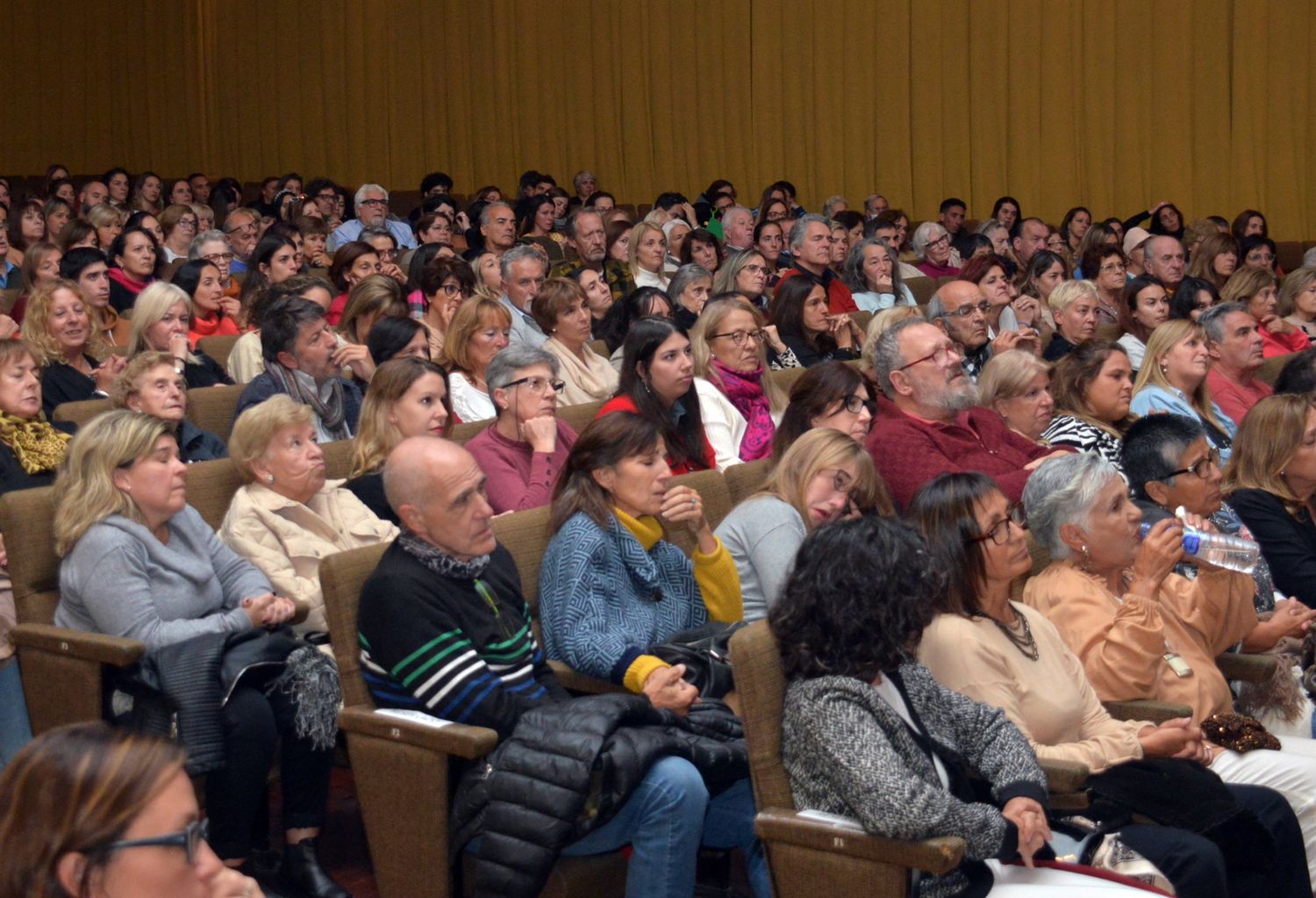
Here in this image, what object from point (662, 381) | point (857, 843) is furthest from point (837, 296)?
point (857, 843)

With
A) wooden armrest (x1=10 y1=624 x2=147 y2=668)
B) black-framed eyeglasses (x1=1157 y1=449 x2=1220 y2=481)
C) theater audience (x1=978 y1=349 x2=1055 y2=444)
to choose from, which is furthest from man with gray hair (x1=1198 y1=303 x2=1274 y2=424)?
wooden armrest (x1=10 y1=624 x2=147 y2=668)

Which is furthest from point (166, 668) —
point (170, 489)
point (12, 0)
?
point (12, 0)

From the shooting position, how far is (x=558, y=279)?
17.6 ft

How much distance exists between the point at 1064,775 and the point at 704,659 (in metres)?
0.69

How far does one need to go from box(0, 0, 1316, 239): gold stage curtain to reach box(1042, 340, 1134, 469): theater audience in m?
7.03

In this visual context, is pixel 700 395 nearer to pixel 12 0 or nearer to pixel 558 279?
pixel 558 279

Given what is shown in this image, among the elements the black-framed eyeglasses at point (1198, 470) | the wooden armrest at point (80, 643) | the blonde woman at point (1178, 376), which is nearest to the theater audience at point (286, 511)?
the wooden armrest at point (80, 643)

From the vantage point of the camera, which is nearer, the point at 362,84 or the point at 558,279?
the point at 558,279

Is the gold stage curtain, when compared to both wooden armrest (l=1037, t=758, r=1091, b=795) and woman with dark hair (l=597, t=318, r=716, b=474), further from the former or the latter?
wooden armrest (l=1037, t=758, r=1091, b=795)

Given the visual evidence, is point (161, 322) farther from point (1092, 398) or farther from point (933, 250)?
point (933, 250)

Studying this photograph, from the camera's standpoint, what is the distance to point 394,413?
153 inches

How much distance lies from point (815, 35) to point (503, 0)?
11.9ft

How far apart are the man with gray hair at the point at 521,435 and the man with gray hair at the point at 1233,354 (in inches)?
98.3

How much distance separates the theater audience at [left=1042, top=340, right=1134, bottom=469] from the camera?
4.47m
